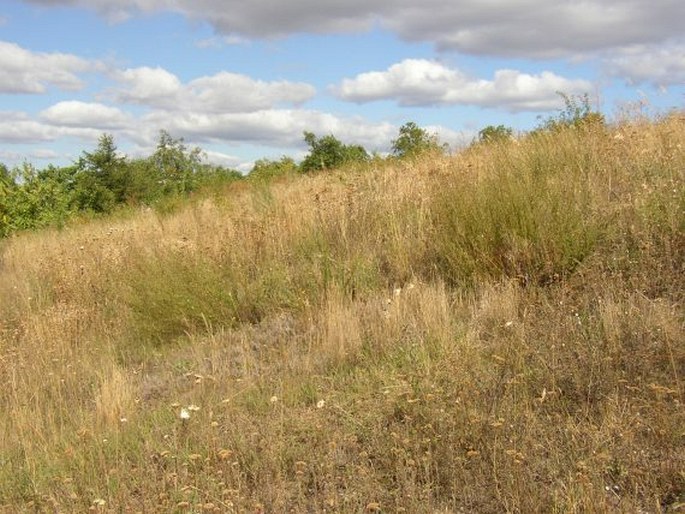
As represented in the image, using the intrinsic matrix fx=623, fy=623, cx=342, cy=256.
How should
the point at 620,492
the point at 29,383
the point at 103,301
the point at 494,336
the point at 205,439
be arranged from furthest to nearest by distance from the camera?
the point at 103,301 → the point at 29,383 → the point at 494,336 → the point at 205,439 → the point at 620,492

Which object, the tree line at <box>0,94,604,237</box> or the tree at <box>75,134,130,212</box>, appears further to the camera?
the tree at <box>75,134,130,212</box>

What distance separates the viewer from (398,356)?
412cm

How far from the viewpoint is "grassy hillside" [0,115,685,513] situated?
9.74ft

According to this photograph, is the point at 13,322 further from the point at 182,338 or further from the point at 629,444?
the point at 629,444

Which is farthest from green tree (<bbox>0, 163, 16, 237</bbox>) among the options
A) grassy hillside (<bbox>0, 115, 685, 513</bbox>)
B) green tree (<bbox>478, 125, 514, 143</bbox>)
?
green tree (<bbox>478, 125, 514, 143</bbox>)

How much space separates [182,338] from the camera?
5910 millimetres

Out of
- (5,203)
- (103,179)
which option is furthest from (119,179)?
(5,203)

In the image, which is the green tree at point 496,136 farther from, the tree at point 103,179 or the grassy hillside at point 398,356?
the tree at point 103,179

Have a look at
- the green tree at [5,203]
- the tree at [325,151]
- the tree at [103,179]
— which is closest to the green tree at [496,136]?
the tree at [325,151]

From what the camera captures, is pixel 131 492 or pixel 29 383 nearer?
pixel 131 492

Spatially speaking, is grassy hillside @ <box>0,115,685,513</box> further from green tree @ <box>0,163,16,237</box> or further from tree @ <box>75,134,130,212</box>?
tree @ <box>75,134,130,212</box>

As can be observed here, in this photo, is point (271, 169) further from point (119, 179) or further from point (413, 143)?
point (119, 179)

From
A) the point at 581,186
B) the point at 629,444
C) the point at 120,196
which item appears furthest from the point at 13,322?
the point at 120,196

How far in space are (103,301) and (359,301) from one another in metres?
3.75
